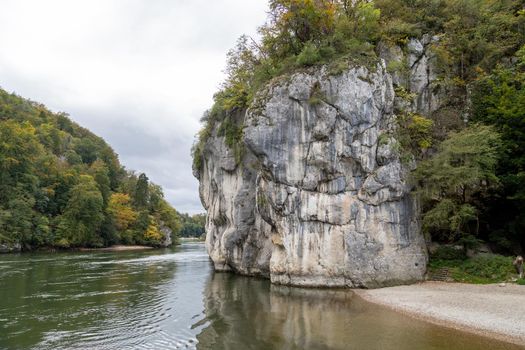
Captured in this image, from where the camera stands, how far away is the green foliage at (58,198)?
61500mm

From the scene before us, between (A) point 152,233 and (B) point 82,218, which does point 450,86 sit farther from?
(A) point 152,233

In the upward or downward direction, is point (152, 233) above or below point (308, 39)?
below

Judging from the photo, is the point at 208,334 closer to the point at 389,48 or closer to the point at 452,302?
the point at 452,302

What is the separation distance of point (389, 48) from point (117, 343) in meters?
26.3

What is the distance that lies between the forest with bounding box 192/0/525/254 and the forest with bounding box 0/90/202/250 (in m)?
46.4

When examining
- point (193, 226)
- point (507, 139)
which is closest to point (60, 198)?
point (507, 139)

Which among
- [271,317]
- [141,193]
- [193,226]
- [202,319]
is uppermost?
[141,193]

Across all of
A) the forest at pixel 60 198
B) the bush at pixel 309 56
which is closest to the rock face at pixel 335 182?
the bush at pixel 309 56

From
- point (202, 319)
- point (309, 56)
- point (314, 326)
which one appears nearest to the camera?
point (314, 326)

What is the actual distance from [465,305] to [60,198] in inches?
2934

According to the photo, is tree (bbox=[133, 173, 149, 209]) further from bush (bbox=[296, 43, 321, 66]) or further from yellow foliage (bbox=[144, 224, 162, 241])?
bush (bbox=[296, 43, 321, 66])

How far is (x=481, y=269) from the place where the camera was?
21.6m

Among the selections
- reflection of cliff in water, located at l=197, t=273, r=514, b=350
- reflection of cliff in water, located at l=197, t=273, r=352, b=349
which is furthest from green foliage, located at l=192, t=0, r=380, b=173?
reflection of cliff in water, located at l=197, t=273, r=514, b=350

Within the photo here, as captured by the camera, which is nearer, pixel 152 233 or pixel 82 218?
pixel 82 218
